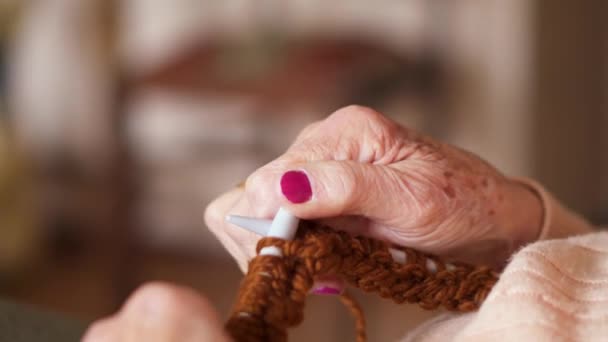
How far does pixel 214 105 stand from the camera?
267 centimetres

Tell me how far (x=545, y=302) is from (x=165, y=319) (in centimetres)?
23

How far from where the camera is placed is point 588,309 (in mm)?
514

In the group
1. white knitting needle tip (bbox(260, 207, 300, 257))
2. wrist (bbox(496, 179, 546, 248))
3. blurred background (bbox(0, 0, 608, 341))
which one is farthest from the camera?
blurred background (bbox(0, 0, 608, 341))

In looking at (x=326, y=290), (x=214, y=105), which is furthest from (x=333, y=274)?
(x=214, y=105)

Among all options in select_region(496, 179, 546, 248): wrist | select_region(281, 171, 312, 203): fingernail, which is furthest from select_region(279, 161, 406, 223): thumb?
select_region(496, 179, 546, 248): wrist

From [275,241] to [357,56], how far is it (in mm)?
1820

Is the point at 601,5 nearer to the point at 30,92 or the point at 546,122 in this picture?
the point at 546,122

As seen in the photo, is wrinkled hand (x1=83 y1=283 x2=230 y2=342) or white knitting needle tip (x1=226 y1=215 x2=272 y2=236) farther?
white knitting needle tip (x1=226 y1=215 x2=272 y2=236)

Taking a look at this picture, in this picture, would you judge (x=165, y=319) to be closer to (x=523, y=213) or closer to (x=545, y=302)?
(x=545, y=302)

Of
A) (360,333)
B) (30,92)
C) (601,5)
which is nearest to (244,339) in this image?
(360,333)

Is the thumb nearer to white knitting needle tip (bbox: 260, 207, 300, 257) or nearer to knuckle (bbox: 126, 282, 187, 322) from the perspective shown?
white knitting needle tip (bbox: 260, 207, 300, 257)

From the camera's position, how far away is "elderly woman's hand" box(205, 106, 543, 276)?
546 millimetres

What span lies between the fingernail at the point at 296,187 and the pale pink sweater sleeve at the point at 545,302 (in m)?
0.13

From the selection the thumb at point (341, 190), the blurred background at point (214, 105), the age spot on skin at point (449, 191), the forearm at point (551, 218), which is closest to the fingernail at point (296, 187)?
the thumb at point (341, 190)
